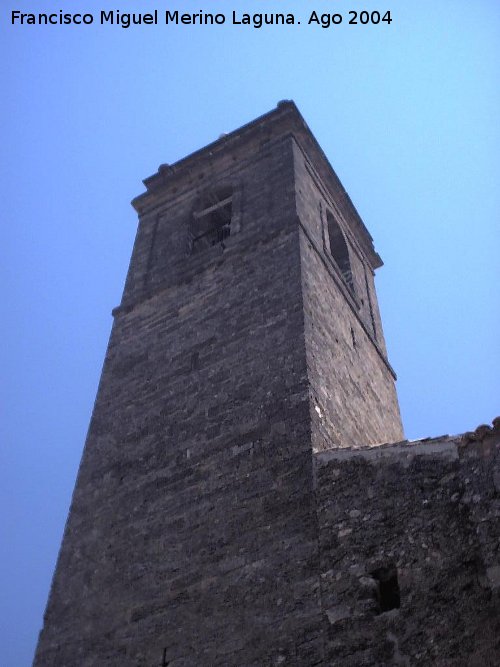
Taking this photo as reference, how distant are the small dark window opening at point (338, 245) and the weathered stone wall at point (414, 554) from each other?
7362mm

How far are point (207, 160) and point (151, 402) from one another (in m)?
6.50

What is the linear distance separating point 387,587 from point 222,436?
267 centimetres

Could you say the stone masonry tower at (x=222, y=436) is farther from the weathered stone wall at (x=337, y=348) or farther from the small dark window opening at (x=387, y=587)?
the small dark window opening at (x=387, y=587)

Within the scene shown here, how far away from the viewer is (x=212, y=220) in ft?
43.4

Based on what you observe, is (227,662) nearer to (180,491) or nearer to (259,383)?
(180,491)

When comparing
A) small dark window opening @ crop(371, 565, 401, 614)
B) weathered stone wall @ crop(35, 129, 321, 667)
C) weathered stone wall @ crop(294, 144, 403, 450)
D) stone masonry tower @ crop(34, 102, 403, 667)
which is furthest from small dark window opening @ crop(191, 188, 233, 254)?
small dark window opening @ crop(371, 565, 401, 614)

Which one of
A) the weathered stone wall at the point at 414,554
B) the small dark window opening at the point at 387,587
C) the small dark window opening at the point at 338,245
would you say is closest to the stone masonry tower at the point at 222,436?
the weathered stone wall at the point at 414,554

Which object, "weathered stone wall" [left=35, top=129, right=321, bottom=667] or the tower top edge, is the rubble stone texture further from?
the tower top edge

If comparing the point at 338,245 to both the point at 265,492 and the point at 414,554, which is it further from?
the point at 414,554

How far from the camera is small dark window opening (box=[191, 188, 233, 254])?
12625mm

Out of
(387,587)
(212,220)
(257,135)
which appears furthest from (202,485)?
(257,135)

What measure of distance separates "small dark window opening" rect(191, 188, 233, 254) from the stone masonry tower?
6cm

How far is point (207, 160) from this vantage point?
14.0m

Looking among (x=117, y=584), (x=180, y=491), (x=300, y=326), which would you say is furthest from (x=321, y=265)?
(x=117, y=584)
